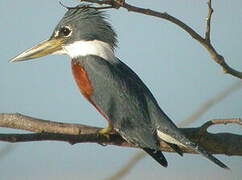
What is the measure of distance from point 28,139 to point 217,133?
81 centimetres

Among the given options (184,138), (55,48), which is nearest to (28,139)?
(184,138)

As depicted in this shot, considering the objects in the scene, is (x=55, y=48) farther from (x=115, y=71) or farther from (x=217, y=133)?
(x=217, y=133)

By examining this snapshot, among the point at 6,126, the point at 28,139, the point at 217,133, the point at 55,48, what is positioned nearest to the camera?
the point at 28,139

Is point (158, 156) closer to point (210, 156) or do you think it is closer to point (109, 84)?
point (210, 156)

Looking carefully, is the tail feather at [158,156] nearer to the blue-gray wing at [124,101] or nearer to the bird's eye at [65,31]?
A: the blue-gray wing at [124,101]

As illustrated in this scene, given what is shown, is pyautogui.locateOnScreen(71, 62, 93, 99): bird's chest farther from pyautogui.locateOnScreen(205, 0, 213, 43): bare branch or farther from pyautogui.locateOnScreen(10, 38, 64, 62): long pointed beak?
pyautogui.locateOnScreen(205, 0, 213, 43): bare branch

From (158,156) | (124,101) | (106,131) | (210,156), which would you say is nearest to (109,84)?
(124,101)

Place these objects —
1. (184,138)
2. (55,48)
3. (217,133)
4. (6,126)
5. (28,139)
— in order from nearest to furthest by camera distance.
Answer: (28,139), (184,138), (217,133), (6,126), (55,48)

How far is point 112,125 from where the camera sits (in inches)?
80.1

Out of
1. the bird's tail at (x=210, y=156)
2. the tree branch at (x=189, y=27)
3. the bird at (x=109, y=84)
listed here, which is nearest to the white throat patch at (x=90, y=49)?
the bird at (x=109, y=84)

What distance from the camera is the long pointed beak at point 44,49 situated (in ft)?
7.72

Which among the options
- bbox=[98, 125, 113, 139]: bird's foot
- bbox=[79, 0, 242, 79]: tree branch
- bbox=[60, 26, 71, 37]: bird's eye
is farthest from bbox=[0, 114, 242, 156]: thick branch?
bbox=[60, 26, 71, 37]: bird's eye

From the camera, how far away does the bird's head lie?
2350 mm

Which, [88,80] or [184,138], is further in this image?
[88,80]
